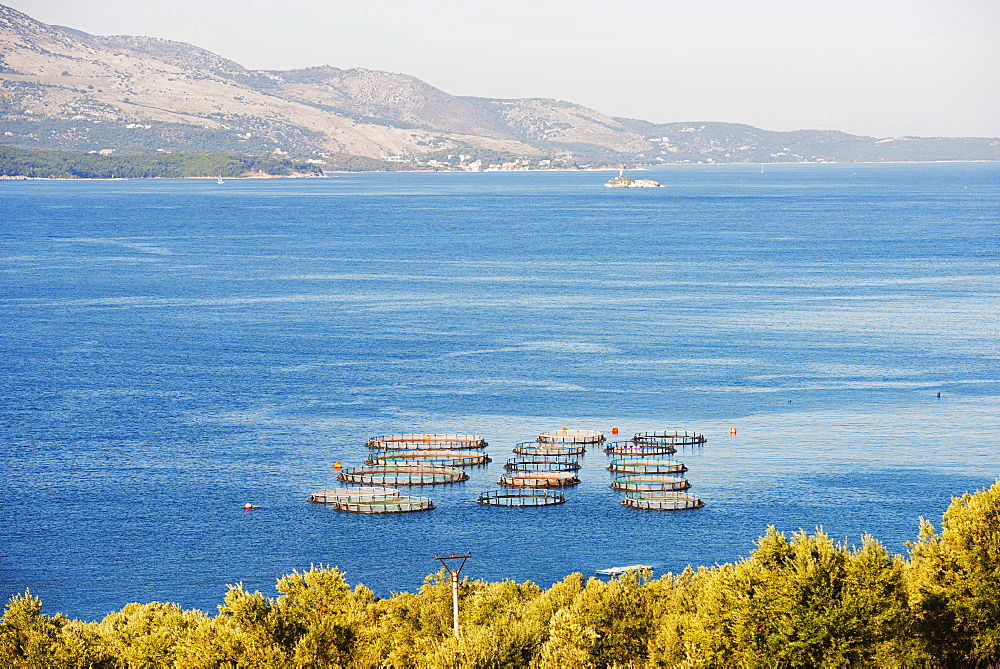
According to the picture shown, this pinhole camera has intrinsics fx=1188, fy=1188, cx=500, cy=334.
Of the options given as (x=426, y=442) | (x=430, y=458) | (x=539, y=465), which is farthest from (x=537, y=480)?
(x=426, y=442)

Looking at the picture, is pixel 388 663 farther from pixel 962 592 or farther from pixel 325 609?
pixel 962 592

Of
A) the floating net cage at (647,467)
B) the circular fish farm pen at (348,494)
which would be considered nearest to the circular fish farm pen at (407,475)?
the circular fish farm pen at (348,494)

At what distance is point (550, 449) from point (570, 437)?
367 cm

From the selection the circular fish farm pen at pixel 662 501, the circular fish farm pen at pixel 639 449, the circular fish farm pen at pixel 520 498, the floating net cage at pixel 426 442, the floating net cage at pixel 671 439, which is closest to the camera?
the circular fish farm pen at pixel 662 501

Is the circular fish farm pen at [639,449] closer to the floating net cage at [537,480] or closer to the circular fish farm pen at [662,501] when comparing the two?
the floating net cage at [537,480]

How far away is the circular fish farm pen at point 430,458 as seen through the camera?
321 ft

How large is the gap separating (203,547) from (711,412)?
51602mm

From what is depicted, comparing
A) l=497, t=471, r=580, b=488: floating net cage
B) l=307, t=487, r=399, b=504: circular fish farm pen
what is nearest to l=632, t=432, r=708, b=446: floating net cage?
l=497, t=471, r=580, b=488: floating net cage

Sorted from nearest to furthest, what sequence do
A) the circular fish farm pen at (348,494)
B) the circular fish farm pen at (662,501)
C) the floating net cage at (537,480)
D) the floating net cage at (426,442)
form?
the circular fish farm pen at (662,501) < the circular fish farm pen at (348,494) < the floating net cage at (537,480) < the floating net cage at (426,442)

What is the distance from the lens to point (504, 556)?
3108 inches

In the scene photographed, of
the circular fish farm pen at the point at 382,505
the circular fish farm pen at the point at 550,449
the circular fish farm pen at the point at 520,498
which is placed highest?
the circular fish farm pen at the point at 550,449

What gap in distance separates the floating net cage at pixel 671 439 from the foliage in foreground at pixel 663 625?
4985 centimetres

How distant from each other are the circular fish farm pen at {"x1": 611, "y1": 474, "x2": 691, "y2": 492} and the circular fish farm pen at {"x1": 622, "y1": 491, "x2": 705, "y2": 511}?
1.33 meters

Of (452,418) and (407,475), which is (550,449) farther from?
(452,418)
